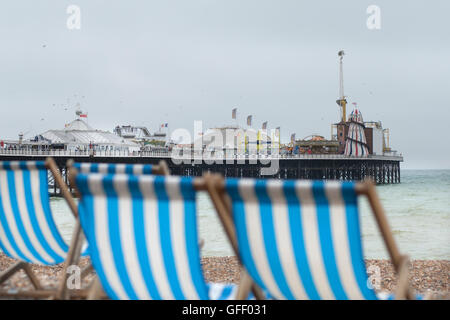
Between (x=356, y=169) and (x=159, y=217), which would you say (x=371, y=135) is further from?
(x=159, y=217)

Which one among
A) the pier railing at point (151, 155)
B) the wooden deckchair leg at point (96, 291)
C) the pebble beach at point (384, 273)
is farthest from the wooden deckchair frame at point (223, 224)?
the pier railing at point (151, 155)

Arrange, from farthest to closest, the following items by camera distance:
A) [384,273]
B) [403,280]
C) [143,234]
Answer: [384,273], [143,234], [403,280]

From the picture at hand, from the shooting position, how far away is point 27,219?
219 centimetres

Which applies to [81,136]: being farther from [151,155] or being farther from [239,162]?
[239,162]

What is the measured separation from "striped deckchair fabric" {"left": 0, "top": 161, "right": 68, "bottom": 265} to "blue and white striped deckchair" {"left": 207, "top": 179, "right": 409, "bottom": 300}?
3.76ft

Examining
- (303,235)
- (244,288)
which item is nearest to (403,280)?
(303,235)

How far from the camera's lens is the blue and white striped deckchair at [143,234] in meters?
1.44

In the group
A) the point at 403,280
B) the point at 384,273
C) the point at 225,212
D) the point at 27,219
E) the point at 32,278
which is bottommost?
the point at 384,273

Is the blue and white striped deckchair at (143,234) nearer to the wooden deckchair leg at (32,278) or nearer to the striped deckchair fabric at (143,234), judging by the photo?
the striped deckchair fabric at (143,234)

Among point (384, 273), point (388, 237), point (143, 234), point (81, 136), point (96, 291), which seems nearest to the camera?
point (388, 237)

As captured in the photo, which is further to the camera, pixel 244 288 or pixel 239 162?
pixel 239 162

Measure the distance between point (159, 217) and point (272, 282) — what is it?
1.40 ft

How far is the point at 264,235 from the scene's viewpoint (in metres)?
1.40

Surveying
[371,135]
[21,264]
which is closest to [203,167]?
[371,135]
